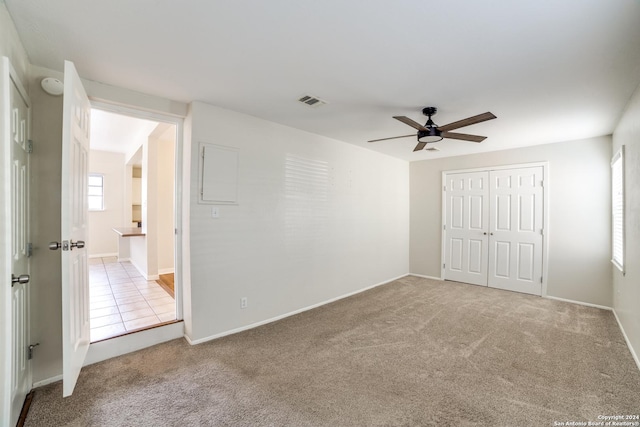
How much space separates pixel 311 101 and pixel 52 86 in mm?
2046

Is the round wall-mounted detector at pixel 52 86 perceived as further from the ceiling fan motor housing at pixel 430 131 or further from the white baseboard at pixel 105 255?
the white baseboard at pixel 105 255

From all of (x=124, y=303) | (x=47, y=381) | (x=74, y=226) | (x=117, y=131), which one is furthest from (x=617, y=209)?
(x=117, y=131)

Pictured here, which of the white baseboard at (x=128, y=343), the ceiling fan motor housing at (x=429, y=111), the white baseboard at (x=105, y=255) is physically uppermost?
the ceiling fan motor housing at (x=429, y=111)

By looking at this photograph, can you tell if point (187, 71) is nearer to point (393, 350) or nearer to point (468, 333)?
point (393, 350)

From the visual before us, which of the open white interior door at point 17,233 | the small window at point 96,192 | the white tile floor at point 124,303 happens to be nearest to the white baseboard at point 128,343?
the white tile floor at point 124,303

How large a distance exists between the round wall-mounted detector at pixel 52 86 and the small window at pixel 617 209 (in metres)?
5.29

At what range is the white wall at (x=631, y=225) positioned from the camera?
2.52m

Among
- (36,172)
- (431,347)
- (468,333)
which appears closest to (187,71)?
(36,172)

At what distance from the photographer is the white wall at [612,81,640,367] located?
2.52 metres

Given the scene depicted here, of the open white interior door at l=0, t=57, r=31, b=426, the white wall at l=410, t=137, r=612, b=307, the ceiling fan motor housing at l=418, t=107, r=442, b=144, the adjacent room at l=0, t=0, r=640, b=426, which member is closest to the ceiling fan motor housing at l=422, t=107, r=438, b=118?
the ceiling fan motor housing at l=418, t=107, r=442, b=144

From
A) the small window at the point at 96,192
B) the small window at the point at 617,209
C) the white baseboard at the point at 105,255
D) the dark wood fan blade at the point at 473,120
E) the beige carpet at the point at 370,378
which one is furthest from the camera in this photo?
the small window at the point at 96,192

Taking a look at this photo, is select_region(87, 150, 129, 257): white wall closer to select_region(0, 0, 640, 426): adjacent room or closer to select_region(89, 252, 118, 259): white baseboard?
select_region(89, 252, 118, 259): white baseboard

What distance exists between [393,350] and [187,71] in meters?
2.99

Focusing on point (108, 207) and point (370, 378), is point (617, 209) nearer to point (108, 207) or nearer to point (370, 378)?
point (370, 378)
